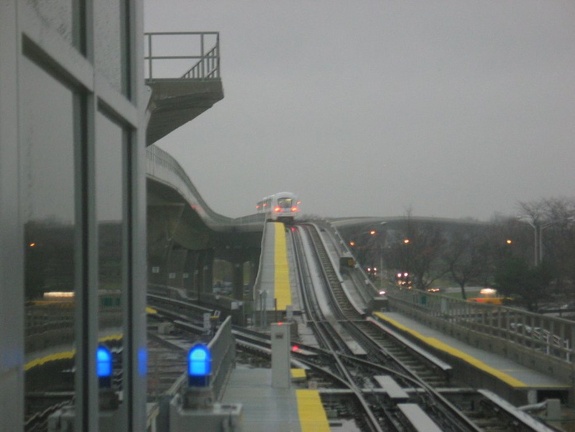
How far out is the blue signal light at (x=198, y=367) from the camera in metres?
6.19

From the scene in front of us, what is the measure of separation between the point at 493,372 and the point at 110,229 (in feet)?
41.9

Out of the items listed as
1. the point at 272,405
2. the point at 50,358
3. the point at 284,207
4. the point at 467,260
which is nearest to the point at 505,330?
the point at 272,405

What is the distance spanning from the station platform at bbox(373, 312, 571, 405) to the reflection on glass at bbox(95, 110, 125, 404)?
423 inches

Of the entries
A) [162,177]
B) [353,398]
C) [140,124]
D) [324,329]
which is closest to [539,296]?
[324,329]

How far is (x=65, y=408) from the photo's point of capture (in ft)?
9.38

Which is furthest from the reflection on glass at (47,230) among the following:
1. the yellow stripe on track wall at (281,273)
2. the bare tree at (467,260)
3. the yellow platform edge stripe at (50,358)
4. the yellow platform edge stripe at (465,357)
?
the bare tree at (467,260)

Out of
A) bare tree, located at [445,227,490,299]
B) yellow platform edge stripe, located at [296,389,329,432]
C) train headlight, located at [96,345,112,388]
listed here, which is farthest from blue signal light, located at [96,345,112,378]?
bare tree, located at [445,227,490,299]

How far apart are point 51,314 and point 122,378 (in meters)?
1.44

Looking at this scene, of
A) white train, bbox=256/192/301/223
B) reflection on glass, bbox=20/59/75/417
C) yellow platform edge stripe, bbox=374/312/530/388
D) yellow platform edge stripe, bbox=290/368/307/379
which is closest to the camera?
reflection on glass, bbox=20/59/75/417

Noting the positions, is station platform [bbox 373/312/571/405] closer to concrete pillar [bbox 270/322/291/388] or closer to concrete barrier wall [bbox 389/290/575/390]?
concrete barrier wall [bbox 389/290/575/390]

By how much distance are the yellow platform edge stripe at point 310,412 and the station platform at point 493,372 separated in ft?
10.9

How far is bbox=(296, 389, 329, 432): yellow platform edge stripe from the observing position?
35.9 feet

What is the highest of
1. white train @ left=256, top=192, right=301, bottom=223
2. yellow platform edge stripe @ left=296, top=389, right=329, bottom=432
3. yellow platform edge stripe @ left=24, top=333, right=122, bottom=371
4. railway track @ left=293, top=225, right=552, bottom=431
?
white train @ left=256, top=192, right=301, bottom=223

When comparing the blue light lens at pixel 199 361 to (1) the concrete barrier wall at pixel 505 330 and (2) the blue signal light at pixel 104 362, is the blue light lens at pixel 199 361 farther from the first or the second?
(1) the concrete barrier wall at pixel 505 330
